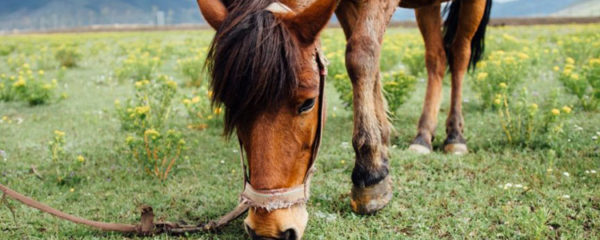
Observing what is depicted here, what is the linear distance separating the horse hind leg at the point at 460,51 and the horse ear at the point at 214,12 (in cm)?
294

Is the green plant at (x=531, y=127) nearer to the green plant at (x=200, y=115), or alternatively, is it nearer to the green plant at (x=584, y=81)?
the green plant at (x=584, y=81)

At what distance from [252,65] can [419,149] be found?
9.18 feet

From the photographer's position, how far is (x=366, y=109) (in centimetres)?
288

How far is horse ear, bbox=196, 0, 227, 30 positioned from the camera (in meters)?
2.23

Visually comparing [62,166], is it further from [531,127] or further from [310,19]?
[531,127]

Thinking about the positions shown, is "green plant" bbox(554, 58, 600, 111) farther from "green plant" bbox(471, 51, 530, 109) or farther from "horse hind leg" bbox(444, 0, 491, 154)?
"horse hind leg" bbox(444, 0, 491, 154)

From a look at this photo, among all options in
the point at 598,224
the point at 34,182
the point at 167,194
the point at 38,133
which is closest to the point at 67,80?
the point at 38,133

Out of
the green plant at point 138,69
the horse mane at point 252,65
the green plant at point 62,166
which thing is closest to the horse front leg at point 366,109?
the horse mane at point 252,65

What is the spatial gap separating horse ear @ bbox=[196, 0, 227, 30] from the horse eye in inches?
22.6

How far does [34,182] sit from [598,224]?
4124 millimetres

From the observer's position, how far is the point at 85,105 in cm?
709

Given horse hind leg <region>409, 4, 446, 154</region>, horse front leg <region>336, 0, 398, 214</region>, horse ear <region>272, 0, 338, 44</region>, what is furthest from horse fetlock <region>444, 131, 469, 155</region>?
horse ear <region>272, 0, 338, 44</region>

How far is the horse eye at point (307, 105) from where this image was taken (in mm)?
2097

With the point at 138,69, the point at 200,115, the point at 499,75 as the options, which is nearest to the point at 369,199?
the point at 200,115
